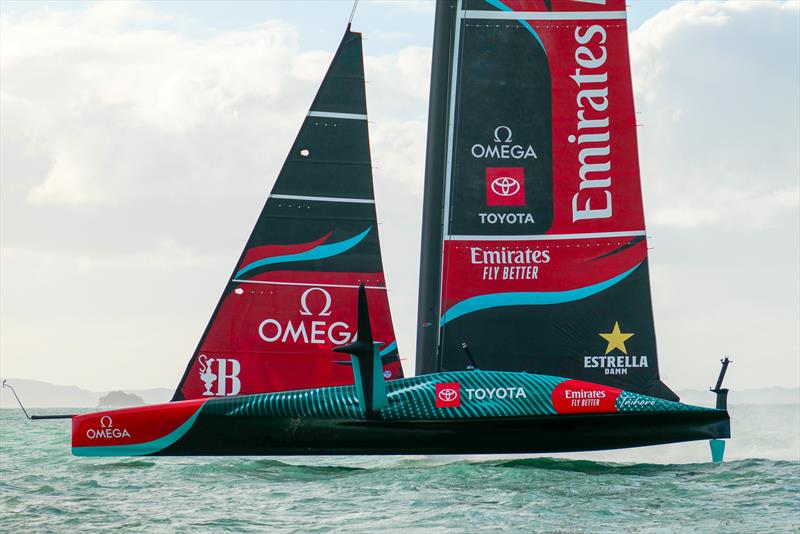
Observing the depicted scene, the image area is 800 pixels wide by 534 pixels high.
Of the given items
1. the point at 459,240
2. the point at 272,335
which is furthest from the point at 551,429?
the point at 272,335

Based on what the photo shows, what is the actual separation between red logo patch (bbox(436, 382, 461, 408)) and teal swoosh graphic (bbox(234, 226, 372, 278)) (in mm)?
2816

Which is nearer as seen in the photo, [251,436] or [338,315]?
[251,436]

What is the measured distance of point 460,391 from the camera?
14766 millimetres

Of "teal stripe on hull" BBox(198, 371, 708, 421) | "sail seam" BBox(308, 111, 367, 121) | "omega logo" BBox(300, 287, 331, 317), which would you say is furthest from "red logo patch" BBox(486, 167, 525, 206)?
"omega logo" BBox(300, 287, 331, 317)

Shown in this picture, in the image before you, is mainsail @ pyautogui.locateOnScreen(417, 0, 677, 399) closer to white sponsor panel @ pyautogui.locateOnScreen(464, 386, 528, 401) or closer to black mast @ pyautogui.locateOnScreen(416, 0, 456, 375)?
black mast @ pyautogui.locateOnScreen(416, 0, 456, 375)

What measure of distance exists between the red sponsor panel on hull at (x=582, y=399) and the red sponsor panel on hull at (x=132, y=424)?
4.64 m

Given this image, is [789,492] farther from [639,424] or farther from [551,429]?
[551,429]

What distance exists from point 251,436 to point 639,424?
501 cm

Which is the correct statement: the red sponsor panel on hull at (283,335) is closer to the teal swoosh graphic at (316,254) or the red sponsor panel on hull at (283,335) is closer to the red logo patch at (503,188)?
the teal swoosh graphic at (316,254)

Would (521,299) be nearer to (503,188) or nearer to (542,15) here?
(503,188)

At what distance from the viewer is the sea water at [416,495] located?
11875 mm

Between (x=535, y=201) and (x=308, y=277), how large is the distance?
3389 mm

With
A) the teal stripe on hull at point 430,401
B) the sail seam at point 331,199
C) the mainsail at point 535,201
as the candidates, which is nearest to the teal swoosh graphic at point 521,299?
the mainsail at point 535,201

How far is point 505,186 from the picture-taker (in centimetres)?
1606
